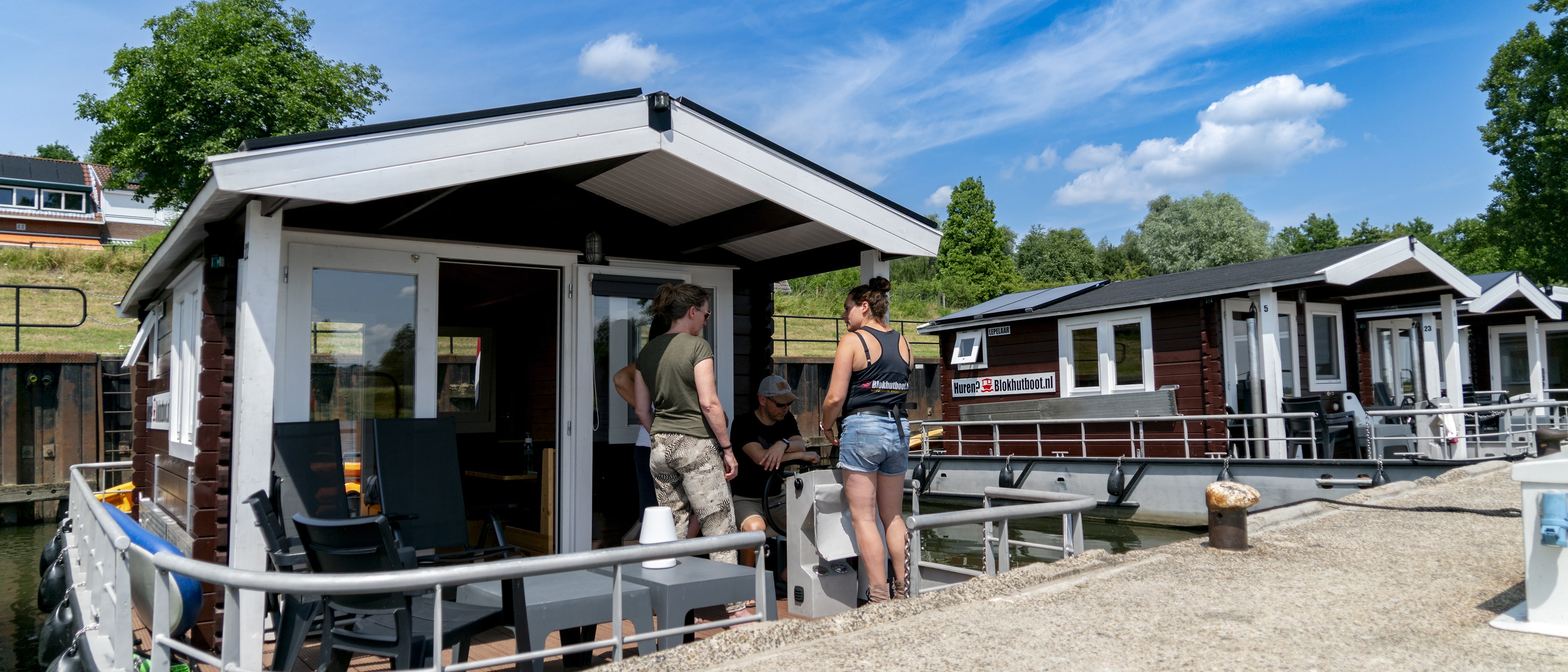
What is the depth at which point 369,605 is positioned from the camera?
8.96 feet

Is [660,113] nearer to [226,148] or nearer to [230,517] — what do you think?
[230,517]

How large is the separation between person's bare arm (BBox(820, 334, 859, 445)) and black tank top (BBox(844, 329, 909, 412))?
2 centimetres

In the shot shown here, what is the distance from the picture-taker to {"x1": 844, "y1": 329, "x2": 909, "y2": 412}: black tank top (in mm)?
3893

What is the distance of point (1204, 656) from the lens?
2.77 metres

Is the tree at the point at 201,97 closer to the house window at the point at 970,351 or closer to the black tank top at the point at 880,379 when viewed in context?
the house window at the point at 970,351

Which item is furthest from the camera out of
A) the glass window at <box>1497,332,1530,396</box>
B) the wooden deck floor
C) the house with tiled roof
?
the house with tiled roof

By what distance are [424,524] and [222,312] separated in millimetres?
1523

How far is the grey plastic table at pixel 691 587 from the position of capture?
328 cm

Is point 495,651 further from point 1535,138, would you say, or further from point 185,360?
point 1535,138

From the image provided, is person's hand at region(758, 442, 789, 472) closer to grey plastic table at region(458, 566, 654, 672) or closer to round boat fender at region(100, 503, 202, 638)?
grey plastic table at region(458, 566, 654, 672)

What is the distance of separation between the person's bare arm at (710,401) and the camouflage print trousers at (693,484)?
8cm

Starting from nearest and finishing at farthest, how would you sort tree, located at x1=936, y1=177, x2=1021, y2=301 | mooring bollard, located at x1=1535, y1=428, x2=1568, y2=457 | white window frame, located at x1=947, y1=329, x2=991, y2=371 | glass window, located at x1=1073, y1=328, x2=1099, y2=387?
mooring bollard, located at x1=1535, y1=428, x2=1568, y2=457 < glass window, located at x1=1073, y1=328, x2=1099, y2=387 < white window frame, located at x1=947, y1=329, x2=991, y2=371 < tree, located at x1=936, y1=177, x2=1021, y2=301

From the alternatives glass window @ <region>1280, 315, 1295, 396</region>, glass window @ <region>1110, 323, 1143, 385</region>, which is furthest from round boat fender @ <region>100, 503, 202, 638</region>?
glass window @ <region>1280, 315, 1295, 396</region>

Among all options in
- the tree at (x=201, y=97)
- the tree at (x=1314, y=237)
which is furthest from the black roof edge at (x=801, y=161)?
the tree at (x=1314, y=237)
